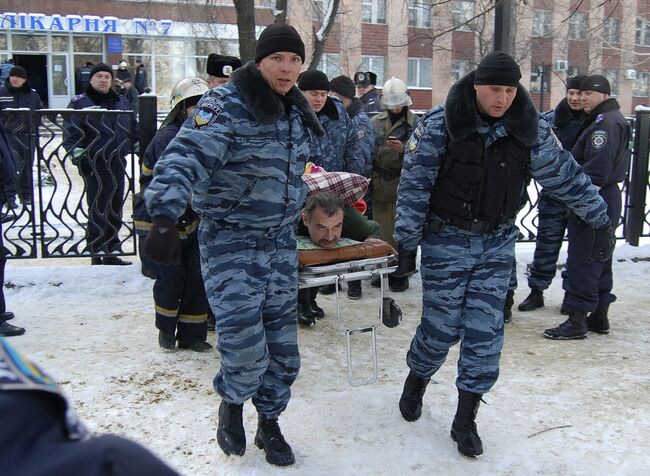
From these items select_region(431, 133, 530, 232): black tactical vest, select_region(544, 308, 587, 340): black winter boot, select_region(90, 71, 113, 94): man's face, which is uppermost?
select_region(90, 71, 113, 94): man's face

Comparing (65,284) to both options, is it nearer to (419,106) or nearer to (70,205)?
(70,205)

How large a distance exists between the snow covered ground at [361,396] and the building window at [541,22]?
2408 cm

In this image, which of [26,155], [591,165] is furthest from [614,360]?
[26,155]

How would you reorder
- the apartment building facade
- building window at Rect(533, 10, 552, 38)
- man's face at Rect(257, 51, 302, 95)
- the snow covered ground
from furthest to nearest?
1. the apartment building facade
2. building window at Rect(533, 10, 552, 38)
3. the snow covered ground
4. man's face at Rect(257, 51, 302, 95)

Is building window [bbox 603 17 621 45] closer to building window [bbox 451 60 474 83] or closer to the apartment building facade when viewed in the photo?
the apartment building facade

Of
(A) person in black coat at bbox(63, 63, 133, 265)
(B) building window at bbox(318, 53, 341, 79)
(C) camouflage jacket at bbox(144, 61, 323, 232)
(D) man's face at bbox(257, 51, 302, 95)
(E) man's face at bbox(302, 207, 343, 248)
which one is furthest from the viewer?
(B) building window at bbox(318, 53, 341, 79)

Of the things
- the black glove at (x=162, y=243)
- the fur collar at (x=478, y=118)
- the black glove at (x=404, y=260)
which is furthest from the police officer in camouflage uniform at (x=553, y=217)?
the black glove at (x=162, y=243)

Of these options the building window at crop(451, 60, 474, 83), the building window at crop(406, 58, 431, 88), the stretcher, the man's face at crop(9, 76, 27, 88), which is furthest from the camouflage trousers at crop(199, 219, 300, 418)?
the building window at crop(406, 58, 431, 88)

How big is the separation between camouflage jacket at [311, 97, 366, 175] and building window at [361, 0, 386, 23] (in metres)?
29.3

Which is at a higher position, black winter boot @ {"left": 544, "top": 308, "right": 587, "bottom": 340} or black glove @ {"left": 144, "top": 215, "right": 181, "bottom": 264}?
black glove @ {"left": 144, "top": 215, "right": 181, "bottom": 264}

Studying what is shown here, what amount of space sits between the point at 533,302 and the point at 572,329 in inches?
31.4

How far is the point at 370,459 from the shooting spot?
3.41m

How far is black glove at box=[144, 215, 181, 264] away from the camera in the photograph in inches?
97.8

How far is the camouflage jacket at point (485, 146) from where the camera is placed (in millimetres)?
3385
